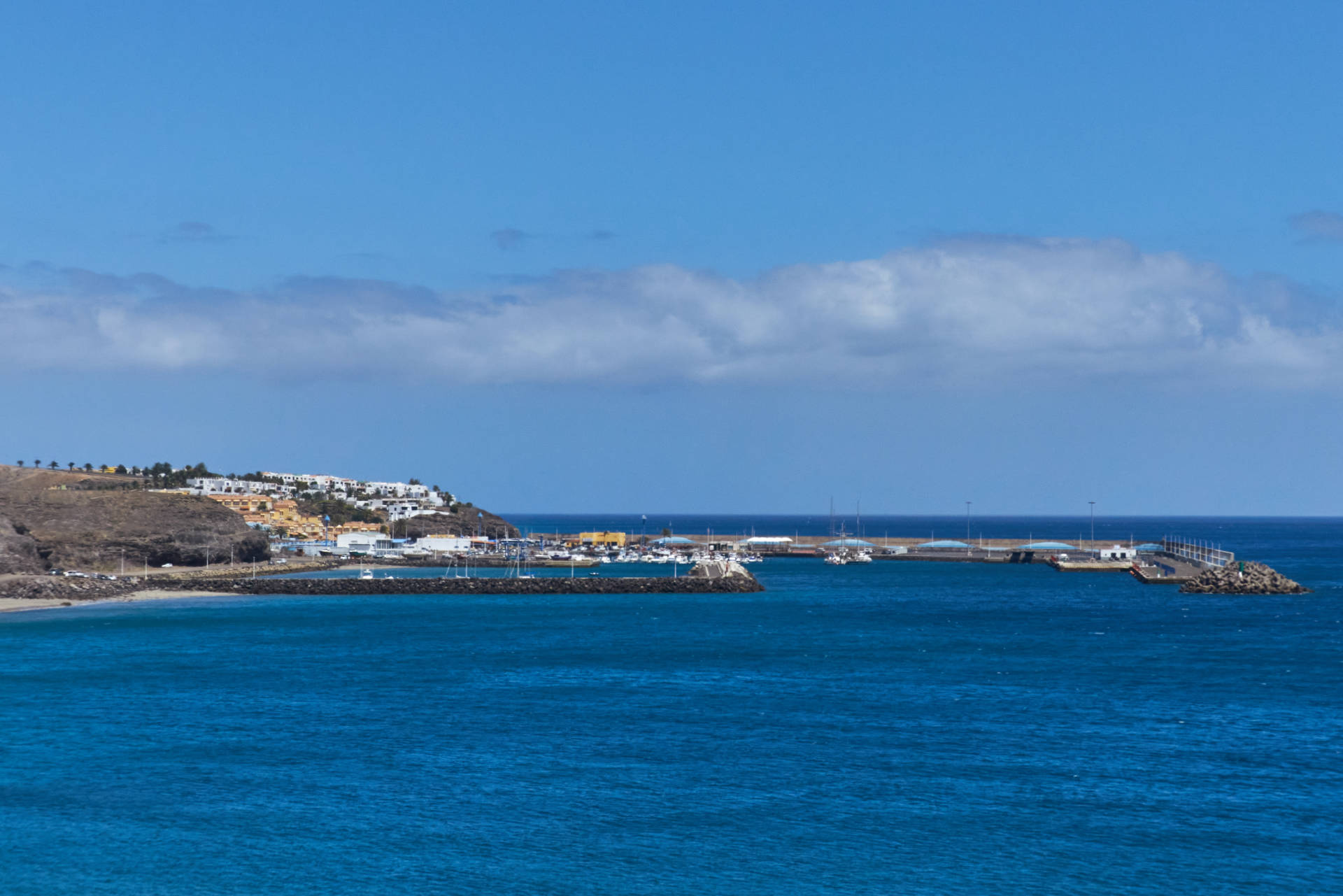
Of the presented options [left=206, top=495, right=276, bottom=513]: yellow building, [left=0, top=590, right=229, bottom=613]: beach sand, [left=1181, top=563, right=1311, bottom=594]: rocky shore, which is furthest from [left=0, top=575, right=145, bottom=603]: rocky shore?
[left=1181, top=563, right=1311, bottom=594]: rocky shore

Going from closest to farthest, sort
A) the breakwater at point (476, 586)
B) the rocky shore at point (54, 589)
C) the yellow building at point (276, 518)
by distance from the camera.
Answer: the rocky shore at point (54, 589)
the breakwater at point (476, 586)
the yellow building at point (276, 518)

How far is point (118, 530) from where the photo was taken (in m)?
138

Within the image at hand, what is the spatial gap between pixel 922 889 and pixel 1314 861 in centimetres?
1091

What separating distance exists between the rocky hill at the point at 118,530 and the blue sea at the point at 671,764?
5578 centimetres

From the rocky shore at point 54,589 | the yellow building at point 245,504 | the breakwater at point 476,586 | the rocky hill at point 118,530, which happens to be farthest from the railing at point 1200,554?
the yellow building at point 245,504

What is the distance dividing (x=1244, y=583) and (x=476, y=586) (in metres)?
79.1

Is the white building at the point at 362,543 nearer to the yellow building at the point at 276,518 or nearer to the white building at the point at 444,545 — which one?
the white building at the point at 444,545

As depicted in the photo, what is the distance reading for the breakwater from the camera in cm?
12294

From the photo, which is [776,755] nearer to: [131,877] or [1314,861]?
[1314,861]

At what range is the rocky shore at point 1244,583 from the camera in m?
119

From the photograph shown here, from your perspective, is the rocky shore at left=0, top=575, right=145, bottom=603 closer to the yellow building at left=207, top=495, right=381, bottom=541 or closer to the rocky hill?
the rocky hill

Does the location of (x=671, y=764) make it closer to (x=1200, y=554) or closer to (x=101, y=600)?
Result: (x=101, y=600)

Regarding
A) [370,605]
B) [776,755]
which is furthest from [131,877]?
[370,605]

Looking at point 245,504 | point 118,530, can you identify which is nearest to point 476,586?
point 118,530
